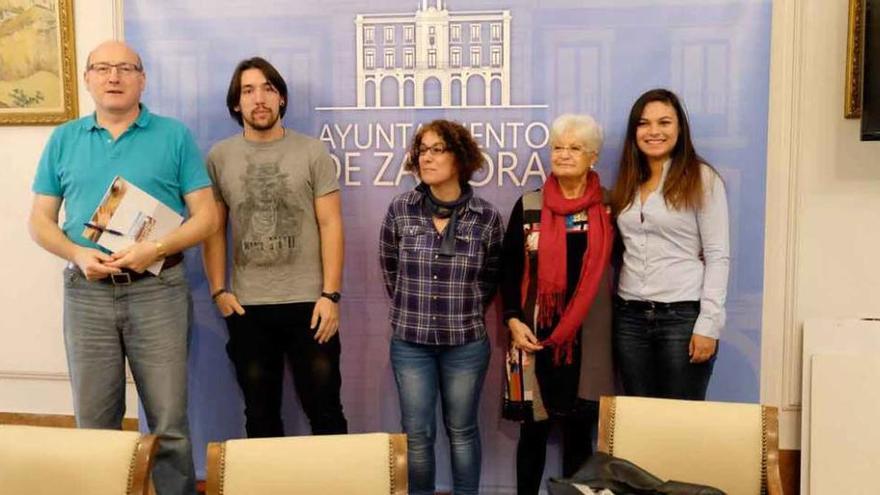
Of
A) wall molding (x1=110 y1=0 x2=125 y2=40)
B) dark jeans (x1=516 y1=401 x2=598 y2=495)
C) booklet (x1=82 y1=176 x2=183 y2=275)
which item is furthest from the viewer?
wall molding (x1=110 y1=0 x2=125 y2=40)

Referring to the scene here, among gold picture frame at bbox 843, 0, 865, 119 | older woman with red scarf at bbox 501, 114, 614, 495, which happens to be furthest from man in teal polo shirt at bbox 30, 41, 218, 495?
gold picture frame at bbox 843, 0, 865, 119

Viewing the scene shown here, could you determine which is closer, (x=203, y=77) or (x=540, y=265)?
(x=540, y=265)

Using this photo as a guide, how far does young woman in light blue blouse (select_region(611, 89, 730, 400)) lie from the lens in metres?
2.47

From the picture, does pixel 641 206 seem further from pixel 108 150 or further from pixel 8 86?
pixel 8 86

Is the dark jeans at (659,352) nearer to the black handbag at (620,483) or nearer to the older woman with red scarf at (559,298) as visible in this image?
the older woman with red scarf at (559,298)

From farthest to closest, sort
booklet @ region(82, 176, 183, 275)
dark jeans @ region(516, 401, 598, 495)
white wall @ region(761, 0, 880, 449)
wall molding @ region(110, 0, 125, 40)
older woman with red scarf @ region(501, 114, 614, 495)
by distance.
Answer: wall molding @ region(110, 0, 125, 40) < white wall @ region(761, 0, 880, 449) < dark jeans @ region(516, 401, 598, 495) < older woman with red scarf @ region(501, 114, 614, 495) < booklet @ region(82, 176, 183, 275)

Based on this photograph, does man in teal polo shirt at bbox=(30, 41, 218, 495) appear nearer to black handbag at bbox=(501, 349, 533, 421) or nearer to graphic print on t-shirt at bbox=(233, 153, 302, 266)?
graphic print on t-shirt at bbox=(233, 153, 302, 266)

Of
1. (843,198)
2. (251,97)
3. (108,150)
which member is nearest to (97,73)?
(108,150)

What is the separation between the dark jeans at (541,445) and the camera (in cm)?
266

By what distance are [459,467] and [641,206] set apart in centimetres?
110

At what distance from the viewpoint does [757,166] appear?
9.25 ft

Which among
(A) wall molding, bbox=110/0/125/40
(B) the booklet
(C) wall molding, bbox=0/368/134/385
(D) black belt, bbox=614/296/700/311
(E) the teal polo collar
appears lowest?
(C) wall molding, bbox=0/368/134/385

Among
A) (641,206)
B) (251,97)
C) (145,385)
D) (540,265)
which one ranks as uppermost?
(251,97)

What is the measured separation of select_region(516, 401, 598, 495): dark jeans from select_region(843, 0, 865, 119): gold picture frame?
4.64 feet
